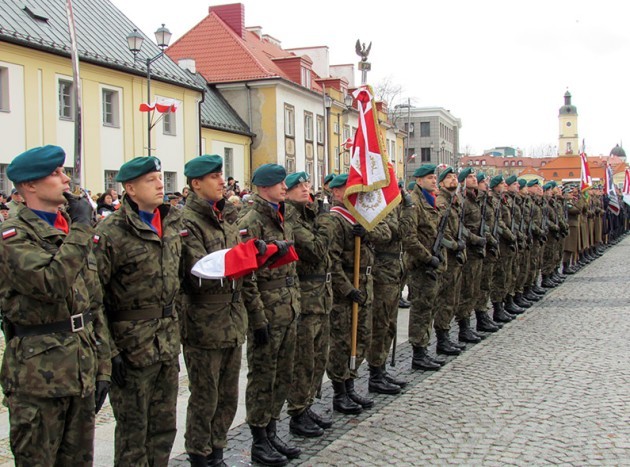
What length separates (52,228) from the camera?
11.2ft

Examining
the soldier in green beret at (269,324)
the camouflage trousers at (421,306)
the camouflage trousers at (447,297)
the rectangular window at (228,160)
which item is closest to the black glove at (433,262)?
the camouflage trousers at (421,306)

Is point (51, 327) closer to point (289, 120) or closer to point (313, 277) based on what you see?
point (313, 277)

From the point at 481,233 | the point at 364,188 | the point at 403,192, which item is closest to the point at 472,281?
the point at 481,233

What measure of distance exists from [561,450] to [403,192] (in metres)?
3.28

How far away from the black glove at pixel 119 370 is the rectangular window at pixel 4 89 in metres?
18.6

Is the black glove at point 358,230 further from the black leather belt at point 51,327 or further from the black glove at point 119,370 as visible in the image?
the black leather belt at point 51,327

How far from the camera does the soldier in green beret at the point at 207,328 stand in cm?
453

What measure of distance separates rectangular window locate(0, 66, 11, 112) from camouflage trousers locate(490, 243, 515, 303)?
51.0 feet

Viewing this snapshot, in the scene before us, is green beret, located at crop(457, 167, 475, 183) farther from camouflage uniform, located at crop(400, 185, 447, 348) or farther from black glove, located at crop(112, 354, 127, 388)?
black glove, located at crop(112, 354, 127, 388)

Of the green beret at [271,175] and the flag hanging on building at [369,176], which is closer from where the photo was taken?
the green beret at [271,175]

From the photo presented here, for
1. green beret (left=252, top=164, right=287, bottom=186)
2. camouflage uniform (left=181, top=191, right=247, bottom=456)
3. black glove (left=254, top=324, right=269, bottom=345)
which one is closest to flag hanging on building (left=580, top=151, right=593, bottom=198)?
green beret (left=252, top=164, right=287, bottom=186)

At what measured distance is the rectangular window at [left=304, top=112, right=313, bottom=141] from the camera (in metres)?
42.3

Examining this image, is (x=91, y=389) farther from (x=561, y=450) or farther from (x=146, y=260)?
(x=561, y=450)

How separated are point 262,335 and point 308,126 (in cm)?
3861
